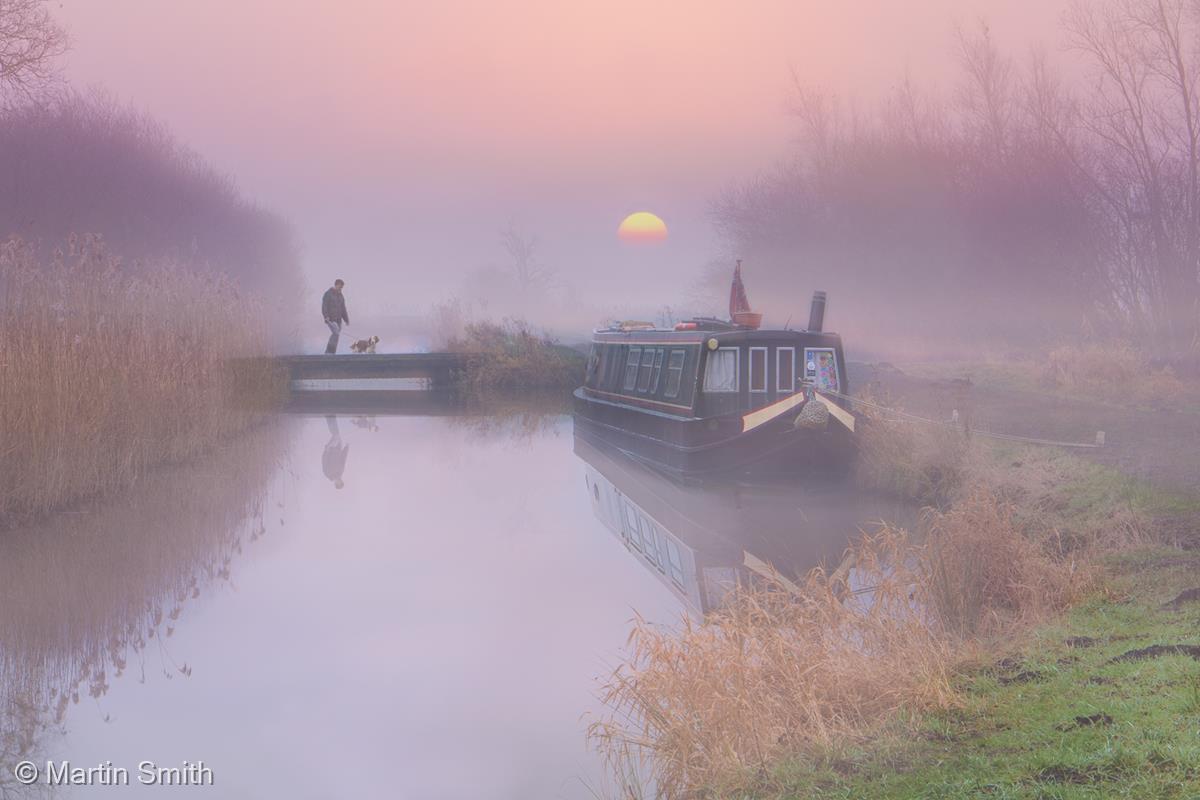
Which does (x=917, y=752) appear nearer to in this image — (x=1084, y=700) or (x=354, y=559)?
(x=1084, y=700)

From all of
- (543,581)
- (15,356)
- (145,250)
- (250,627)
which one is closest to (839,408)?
(543,581)

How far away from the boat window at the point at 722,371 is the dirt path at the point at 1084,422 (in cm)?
237

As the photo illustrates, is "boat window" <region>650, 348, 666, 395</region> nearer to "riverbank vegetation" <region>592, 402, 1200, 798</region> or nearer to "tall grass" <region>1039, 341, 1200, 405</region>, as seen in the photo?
"tall grass" <region>1039, 341, 1200, 405</region>

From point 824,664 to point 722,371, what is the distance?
987cm

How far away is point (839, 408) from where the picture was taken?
14.3 m

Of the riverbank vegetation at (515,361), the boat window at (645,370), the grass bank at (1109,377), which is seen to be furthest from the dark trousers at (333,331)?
the grass bank at (1109,377)

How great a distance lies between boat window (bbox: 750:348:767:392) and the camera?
600 inches

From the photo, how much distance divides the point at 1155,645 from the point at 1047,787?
1.95 meters

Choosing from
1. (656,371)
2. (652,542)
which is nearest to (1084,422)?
(656,371)

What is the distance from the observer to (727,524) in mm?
13109

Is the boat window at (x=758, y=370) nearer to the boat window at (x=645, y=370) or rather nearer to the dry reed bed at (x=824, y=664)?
the boat window at (x=645, y=370)

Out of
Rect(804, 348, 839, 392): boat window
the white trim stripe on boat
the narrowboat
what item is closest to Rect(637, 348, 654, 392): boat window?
the narrowboat

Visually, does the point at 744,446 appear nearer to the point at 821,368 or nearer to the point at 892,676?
the point at 821,368

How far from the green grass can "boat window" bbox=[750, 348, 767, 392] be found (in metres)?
9.18
